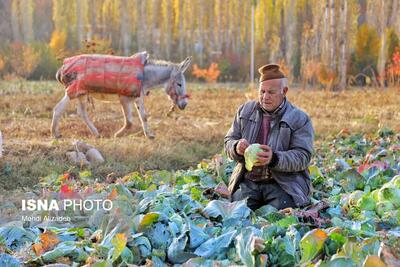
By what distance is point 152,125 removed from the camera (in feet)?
35.3

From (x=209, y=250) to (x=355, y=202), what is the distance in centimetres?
157

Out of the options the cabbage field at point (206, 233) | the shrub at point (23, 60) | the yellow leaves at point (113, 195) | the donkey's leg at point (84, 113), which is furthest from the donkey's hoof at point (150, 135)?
the shrub at point (23, 60)

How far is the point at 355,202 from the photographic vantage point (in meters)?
4.72

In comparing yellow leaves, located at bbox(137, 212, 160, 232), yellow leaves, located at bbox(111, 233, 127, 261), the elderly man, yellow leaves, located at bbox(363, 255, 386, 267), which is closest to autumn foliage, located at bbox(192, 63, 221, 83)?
the elderly man

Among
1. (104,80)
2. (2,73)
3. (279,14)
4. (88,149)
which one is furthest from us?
(279,14)

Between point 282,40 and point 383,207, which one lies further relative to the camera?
point 282,40

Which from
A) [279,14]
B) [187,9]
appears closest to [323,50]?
[279,14]

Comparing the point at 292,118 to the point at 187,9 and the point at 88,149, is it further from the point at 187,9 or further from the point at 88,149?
the point at 187,9

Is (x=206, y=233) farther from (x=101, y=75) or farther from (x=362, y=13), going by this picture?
(x=362, y=13)

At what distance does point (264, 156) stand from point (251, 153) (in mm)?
89

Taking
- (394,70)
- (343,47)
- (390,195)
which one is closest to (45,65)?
(343,47)

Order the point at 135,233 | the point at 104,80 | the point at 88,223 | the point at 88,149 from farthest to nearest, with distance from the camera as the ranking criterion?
the point at 104,80 → the point at 88,149 → the point at 88,223 → the point at 135,233

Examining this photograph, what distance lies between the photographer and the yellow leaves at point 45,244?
12.1 feet

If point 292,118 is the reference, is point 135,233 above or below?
below
